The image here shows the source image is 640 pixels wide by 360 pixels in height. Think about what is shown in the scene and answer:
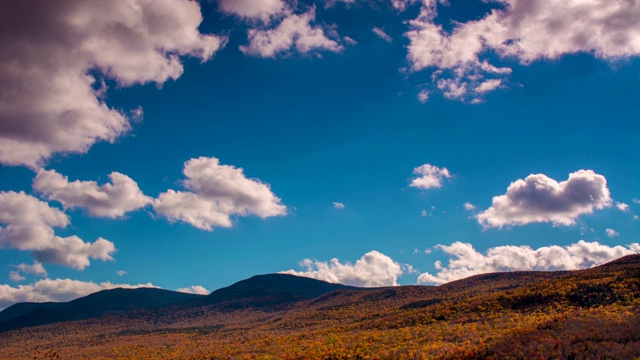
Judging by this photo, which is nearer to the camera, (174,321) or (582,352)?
(582,352)

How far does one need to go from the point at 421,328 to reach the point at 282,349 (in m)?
17.1

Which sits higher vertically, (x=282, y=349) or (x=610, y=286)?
(x=610, y=286)

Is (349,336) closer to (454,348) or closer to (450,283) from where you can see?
(454,348)

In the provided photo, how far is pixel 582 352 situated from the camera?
30.3 m

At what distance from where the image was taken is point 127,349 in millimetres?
80312

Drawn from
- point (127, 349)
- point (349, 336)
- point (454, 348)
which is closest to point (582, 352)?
point (454, 348)

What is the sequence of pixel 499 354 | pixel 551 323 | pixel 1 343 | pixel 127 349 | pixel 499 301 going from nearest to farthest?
pixel 499 354
pixel 551 323
pixel 499 301
pixel 127 349
pixel 1 343

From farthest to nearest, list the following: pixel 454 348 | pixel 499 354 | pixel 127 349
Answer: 1. pixel 127 349
2. pixel 454 348
3. pixel 499 354

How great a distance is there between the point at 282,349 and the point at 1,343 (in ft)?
374

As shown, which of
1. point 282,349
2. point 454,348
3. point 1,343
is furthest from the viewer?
point 1,343

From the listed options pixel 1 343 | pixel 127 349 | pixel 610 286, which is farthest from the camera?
pixel 1 343

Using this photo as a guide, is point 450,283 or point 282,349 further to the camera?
point 450,283

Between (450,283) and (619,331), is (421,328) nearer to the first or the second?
(619,331)

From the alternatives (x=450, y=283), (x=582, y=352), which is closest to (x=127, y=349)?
(x=582, y=352)
